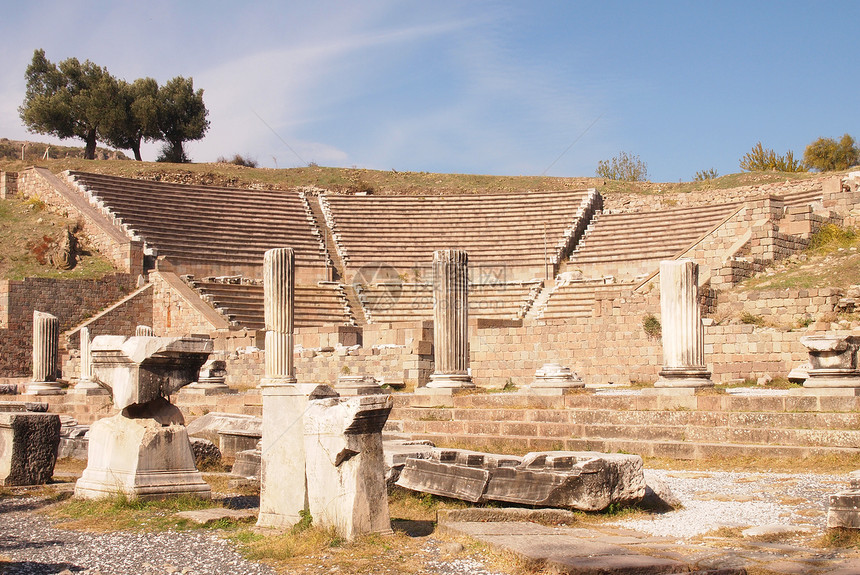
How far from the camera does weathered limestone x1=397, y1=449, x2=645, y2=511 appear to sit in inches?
281

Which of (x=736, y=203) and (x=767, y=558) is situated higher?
(x=736, y=203)

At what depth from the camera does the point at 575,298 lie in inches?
1039

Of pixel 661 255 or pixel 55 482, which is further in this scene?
pixel 661 255

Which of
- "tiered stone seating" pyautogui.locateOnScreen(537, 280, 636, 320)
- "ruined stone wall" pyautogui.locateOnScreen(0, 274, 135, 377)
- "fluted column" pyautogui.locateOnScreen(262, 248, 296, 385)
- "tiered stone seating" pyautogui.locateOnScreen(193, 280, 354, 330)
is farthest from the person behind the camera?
"tiered stone seating" pyautogui.locateOnScreen(193, 280, 354, 330)

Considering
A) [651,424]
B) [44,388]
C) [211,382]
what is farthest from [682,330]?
[44,388]

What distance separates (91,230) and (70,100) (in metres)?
18.7

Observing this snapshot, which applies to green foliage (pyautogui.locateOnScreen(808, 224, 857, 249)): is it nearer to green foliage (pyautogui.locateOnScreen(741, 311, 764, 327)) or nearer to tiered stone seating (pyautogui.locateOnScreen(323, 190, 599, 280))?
green foliage (pyautogui.locateOnScreen(741, 311, 764, 327))

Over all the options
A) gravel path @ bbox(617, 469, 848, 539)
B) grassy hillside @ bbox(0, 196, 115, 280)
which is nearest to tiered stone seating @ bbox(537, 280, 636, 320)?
grassy hillside @ bbox(0, 196, 115, 280)

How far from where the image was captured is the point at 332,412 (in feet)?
20.4

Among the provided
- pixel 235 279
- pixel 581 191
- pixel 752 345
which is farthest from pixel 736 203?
pixel 235 279

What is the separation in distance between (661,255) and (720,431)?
18.4 metres

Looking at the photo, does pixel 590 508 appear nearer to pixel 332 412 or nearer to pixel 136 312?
pixel 332 412

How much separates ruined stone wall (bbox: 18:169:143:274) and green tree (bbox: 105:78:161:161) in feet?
40.5

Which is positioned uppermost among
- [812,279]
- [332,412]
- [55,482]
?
[812,279]
